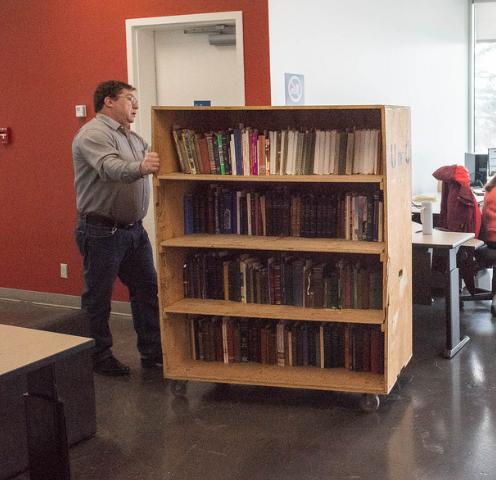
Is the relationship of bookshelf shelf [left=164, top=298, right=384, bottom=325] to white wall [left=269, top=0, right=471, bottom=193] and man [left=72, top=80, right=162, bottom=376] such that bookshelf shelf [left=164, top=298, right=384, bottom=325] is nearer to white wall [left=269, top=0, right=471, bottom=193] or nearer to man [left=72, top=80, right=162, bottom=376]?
man [left=72, top=80, right=162, bottom=376]

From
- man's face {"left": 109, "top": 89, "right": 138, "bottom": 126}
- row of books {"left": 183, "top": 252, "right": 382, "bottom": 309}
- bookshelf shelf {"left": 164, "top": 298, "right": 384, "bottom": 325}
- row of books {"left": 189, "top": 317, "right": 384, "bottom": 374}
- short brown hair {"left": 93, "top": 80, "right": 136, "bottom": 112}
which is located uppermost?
short brown hair {"left": 93, "top": 80, "right": 136, "bottom": 112}

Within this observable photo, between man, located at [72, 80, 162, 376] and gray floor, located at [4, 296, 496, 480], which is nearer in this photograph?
gray floor, located at [4, 296, 496, 480]

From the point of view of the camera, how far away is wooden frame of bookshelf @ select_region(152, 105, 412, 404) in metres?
4.03

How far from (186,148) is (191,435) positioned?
152 centimetres

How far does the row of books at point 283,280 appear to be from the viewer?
166 inches

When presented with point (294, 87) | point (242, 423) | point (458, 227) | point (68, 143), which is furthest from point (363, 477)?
point (68, 143)

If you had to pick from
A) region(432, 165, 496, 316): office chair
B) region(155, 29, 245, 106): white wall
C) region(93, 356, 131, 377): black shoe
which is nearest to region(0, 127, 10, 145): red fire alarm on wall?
region(155, 29, 245, 106): white wall

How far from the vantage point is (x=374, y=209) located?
13.4ft

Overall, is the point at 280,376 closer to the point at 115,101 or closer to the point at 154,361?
the point at 154,361

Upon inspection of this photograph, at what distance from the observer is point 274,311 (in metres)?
4.24

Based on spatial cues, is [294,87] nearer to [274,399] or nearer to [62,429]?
[274,399]

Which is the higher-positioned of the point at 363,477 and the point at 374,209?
the point at 374,209

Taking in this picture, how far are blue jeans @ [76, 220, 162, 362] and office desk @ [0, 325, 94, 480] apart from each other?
187 centimetres

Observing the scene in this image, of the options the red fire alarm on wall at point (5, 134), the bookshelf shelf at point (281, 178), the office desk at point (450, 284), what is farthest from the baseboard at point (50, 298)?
the office desk at point (450, 284)
